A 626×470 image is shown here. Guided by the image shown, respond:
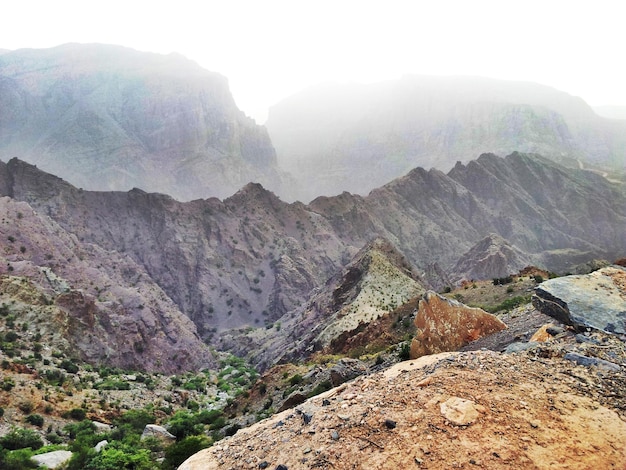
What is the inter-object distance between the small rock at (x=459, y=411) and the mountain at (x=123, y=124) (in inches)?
6331

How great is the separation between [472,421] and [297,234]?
98.2 meters

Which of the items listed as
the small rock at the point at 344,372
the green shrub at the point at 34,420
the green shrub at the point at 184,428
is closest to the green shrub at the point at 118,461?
the green shrub at the point at 184,428

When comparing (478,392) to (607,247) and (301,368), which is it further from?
(607,247)

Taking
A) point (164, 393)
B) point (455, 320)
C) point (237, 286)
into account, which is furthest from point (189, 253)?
point (455, 320)

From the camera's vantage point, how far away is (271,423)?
11211mm

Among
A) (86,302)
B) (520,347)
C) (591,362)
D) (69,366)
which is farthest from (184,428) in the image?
(86,302)

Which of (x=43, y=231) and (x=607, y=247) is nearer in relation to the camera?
(x=43, y=231)

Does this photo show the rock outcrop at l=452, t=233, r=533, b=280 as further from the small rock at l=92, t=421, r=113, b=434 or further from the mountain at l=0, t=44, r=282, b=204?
the mountain at l=0, t=44, r=282, b=204

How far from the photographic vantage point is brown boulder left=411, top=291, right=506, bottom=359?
618 inches

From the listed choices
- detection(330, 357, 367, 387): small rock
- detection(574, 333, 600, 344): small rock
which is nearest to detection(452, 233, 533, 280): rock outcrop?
detection(330, 357, 367, 387): small rock

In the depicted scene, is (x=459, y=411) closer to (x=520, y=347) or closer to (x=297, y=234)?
(x=520, y=347)

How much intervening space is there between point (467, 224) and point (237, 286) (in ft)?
255

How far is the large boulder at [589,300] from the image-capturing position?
36.3 feet

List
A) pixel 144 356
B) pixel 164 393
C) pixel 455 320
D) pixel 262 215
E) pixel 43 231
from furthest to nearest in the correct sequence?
pixel 262 215 < pixel 43 231 < pixel 144 356 < pixel 164 393 < pixel 455 320
